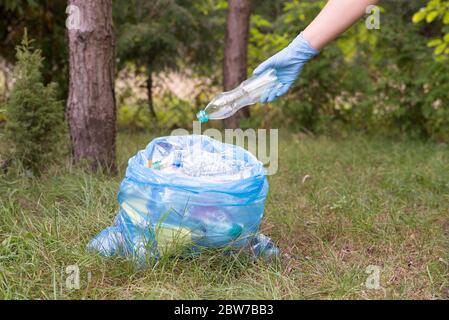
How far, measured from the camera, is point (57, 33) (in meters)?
6.09

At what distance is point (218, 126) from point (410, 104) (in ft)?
7.16

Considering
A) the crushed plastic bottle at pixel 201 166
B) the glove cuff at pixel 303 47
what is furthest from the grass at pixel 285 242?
the glove cuff at pixel 303 47

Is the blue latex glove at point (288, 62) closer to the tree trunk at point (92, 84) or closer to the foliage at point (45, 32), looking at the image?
the tree trunk at point (92, 84)

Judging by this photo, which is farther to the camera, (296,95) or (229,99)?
(296,95)

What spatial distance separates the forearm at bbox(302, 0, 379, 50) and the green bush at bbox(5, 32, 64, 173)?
2038 mm

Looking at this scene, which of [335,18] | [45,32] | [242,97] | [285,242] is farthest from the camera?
[45,32]

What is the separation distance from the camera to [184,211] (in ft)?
8.16

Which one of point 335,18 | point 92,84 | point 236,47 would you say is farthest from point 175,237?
point 236,47

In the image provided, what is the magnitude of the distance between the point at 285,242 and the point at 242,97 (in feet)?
2.57

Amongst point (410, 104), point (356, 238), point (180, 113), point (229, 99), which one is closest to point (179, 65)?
point (180, 113)

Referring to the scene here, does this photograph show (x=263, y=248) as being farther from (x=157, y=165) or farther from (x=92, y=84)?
(x=92, y=84)
